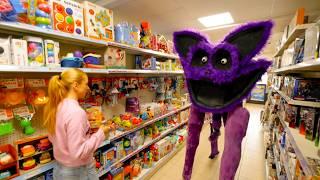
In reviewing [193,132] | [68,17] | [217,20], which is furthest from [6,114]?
[217,20]

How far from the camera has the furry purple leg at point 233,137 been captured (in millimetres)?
878

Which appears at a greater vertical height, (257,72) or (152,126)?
(257,72)

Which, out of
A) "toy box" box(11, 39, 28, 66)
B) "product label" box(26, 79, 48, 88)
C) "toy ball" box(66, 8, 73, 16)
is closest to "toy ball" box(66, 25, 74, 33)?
"toy ball" box(66, 8, 73, 16)

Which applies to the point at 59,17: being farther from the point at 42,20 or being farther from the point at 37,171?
the point at 37,171

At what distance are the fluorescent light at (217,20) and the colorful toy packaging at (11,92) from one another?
142 inches

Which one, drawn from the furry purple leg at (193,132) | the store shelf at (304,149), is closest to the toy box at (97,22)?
the furry purple leg at (193,132)

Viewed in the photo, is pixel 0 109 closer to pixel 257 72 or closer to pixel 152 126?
pixel 257 72

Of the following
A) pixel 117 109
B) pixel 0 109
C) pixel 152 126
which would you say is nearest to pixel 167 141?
pixel 152 126

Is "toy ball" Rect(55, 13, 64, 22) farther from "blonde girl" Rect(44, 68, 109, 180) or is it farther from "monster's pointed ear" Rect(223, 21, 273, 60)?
"monster's pointed ear" Rect(223, 21, 273, 60)

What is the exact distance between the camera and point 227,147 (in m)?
0.90

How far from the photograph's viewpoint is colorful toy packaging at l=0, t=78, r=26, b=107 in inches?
46.6

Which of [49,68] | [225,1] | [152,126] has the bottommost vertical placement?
[152,126]

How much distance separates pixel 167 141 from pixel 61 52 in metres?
2.09

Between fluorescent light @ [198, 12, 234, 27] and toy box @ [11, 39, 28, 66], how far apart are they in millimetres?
3524
